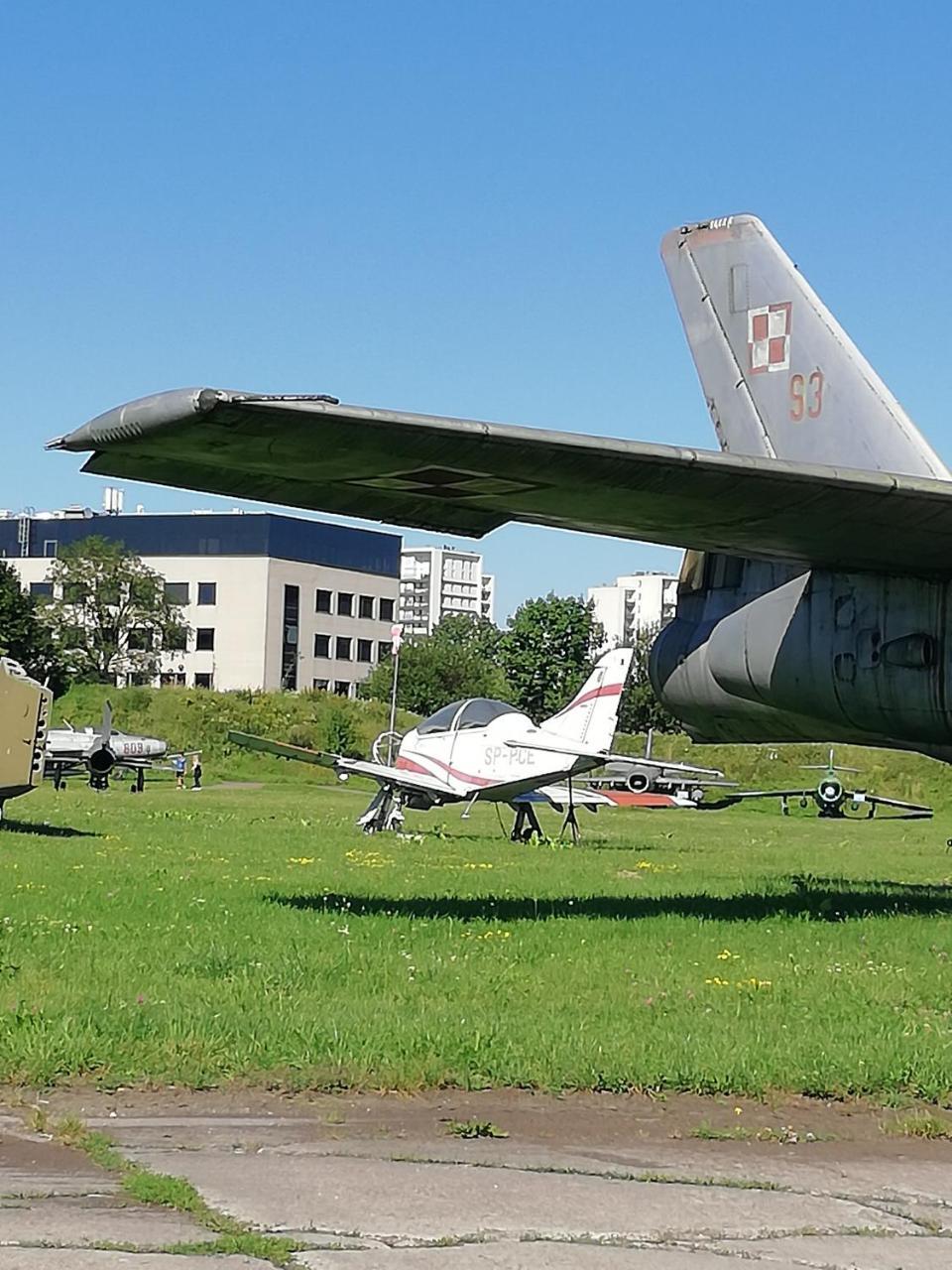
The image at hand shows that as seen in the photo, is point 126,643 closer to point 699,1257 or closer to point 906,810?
point 906,810

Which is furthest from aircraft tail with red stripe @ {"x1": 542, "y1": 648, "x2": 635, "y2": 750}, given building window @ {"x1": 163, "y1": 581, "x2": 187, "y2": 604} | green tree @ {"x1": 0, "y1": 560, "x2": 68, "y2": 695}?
building window @ {"x1": 163, "y1": 581, "x2": 187, "y2": 604}

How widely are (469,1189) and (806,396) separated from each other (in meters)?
8.39

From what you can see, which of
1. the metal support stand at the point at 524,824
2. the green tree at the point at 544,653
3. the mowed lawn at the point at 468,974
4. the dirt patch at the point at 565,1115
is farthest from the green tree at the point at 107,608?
the dirt patch at the point at 565,1115

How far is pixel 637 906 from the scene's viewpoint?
1211 cm

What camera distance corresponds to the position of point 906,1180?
531cm

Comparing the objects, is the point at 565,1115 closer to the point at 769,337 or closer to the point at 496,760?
the point at 769,337

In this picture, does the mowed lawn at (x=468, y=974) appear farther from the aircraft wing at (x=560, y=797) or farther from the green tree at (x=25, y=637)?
the green tree at (x=25, y=637)

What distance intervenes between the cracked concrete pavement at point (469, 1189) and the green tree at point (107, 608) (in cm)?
8730

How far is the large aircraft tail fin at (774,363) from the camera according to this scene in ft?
38.3

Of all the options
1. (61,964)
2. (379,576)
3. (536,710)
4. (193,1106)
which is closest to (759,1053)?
(193,1106)

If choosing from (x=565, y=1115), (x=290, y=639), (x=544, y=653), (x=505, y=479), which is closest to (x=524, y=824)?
(x=505, y=479)

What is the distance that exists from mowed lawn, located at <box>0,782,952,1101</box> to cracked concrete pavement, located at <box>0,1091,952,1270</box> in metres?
0.43

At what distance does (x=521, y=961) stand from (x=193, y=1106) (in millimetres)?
3251

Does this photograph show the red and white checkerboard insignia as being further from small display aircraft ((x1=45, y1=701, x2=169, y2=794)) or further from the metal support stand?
small display aircraft ((x1=45, y1=701, x2=169, y2=794))
